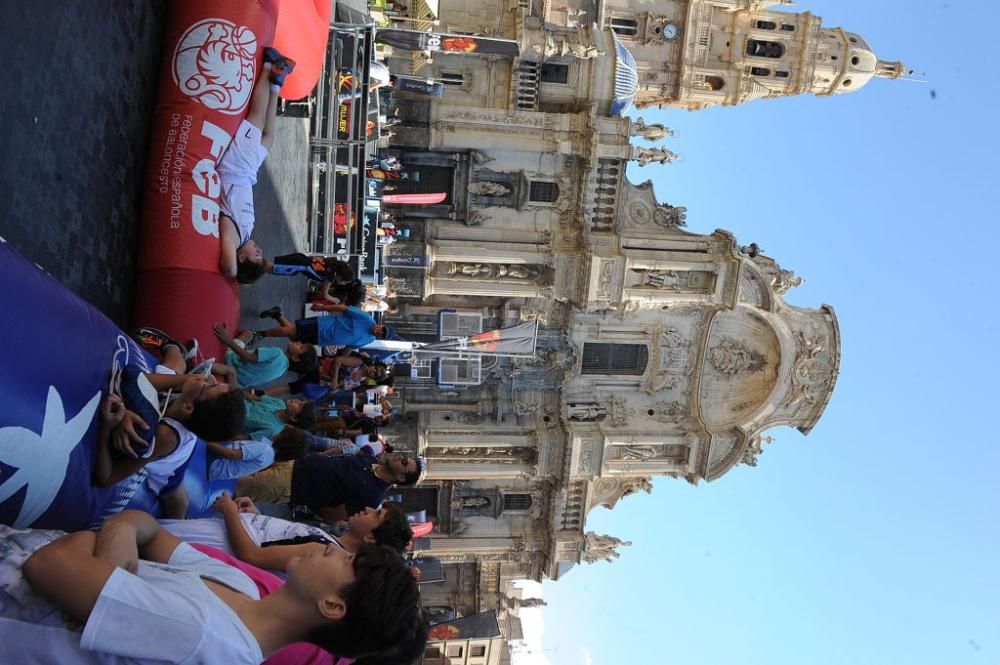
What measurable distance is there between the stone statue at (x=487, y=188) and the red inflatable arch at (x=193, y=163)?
12539 millimetres

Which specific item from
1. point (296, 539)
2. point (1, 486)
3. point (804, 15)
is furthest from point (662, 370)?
point (1, 486)

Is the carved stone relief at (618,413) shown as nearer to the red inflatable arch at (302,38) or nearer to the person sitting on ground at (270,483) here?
the red inflatable arch at (302,38)

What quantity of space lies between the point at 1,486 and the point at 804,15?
29414 mm

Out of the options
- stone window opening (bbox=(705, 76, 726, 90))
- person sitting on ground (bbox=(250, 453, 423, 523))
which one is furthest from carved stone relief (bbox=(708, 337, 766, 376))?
person sitting on ground (bbox=(250, 453, 423, 523))

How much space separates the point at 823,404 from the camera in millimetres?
24625

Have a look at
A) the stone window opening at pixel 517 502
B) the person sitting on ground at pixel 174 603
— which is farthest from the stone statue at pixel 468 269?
the person sitting on ground at pixel 174 603

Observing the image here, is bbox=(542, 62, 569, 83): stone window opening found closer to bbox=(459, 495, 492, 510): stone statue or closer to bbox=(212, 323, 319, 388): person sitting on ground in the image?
bbox=(459, 495, 492, 510): stone statue

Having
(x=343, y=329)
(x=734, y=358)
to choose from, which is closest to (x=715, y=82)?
(x=734, y=358)

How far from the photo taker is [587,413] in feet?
79.7

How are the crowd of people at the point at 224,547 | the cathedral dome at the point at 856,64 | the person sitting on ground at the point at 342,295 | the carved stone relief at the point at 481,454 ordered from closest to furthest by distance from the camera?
the crowd of people at the point at 224,547, the person sitting on ground at the point at 342,295, the carved stone relief at the point at 481,454, the cathedral dome at the point at 856,64

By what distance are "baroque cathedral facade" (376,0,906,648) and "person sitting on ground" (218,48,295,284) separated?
11.0 m

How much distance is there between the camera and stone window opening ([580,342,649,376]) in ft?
79.8

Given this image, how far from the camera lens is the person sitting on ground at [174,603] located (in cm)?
298

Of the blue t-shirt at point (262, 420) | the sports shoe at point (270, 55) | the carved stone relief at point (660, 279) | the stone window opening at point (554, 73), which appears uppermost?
the stone window opening at point (554, 73)
